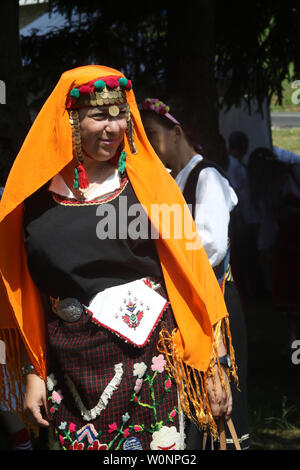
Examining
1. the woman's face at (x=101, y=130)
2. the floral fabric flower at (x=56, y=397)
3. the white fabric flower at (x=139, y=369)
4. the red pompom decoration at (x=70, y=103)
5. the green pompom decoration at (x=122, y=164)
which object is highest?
the red pompom decoration at (x=70, y=103)

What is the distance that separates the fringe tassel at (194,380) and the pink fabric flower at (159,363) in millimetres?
15

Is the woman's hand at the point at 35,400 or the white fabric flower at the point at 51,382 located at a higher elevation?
the white fabric flower at the point at 51,382

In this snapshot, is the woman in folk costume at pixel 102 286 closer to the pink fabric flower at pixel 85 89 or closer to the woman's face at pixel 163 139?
the pink fabric flower at pixel 85 89

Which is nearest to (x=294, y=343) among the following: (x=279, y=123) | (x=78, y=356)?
(x=78, y=356)

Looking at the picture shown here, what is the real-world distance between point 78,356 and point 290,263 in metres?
3.77

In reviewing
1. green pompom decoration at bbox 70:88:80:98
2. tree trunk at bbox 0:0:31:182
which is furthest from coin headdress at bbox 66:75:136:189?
tree trunk at bbox 0:0:31:182

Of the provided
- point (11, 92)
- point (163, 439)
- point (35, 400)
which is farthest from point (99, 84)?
point (11, 92)

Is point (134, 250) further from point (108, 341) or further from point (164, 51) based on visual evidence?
point (164, 51)

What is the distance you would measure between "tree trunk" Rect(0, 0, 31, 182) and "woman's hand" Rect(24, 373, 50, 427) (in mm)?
1866

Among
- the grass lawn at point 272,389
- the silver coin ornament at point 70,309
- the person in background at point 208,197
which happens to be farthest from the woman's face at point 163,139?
the grass lawn at point 272,389

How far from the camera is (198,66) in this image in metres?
5.71

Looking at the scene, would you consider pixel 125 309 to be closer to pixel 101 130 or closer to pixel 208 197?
pixel 101 130

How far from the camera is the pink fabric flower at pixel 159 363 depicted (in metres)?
2.40

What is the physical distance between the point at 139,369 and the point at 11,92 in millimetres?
2323
